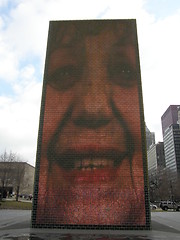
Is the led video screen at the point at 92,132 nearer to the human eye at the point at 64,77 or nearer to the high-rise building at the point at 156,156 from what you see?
the human eye at the point at 64,77

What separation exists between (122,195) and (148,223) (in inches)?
72.9

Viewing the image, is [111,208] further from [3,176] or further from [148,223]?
[3,176]

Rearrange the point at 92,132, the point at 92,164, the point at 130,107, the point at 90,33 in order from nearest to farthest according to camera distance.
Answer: the point at 92,164
the point at 92,132
the point at 130,107
the point at 90,33

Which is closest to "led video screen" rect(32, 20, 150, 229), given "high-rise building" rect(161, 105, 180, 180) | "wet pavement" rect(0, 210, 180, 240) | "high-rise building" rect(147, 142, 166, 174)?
"wet pavement" rect(0, 210, 180, 240)

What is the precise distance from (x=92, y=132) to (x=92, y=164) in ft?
6.07

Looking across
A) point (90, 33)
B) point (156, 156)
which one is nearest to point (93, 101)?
point (90, 33)

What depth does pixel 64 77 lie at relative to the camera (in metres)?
13.8

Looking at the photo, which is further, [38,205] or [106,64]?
[106,64]

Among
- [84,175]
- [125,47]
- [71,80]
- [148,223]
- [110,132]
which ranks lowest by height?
[148,223]

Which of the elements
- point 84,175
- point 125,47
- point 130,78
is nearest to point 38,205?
point 84,175

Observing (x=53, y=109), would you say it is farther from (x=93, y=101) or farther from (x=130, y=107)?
(x=130, y=107)

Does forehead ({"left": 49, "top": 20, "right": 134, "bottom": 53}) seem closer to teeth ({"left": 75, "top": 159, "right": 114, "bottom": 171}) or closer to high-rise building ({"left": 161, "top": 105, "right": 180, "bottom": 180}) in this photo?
teeth ({"left": 75, "top": 159, "right": 114, "bottom": 171})

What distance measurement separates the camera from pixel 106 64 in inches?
547

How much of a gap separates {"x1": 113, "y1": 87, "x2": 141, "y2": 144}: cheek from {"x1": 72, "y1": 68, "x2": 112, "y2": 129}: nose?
0.60m
